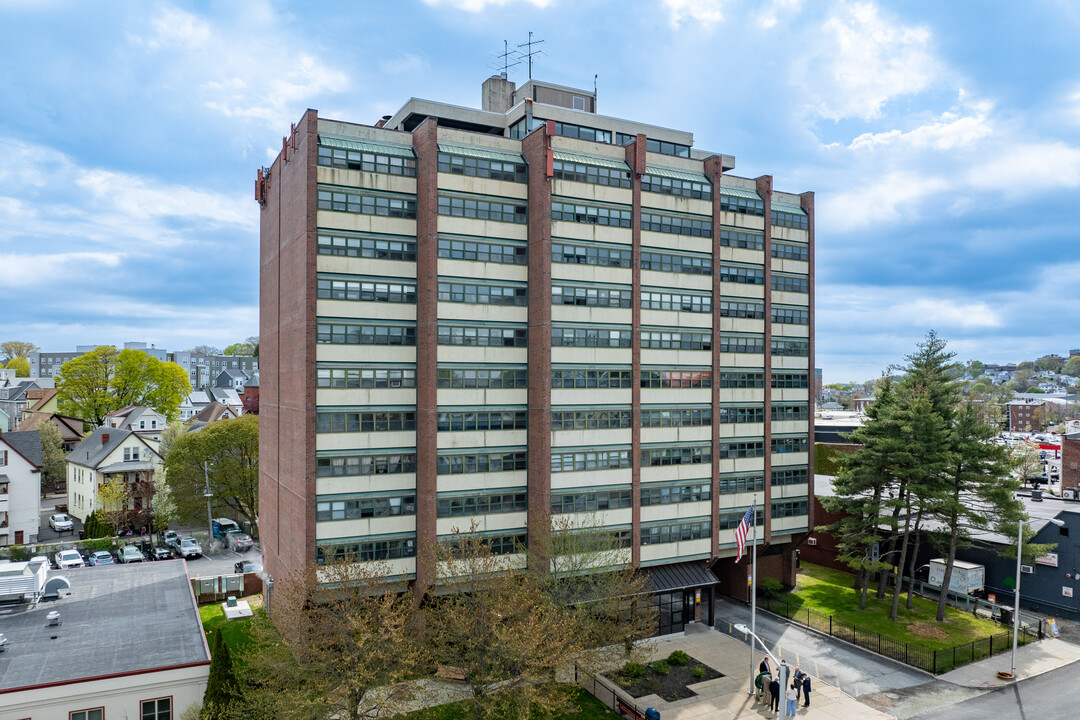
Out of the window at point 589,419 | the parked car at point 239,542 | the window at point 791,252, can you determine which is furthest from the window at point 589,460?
the parked car at point 239,542

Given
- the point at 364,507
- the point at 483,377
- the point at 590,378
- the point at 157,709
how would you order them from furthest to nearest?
the point at 590,378
the point at 483,377
the point at 364,507
the point at 157,709

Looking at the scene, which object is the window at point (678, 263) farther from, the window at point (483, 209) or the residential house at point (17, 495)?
the residential house at point (17, 495)

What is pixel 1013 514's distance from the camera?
39.9 m

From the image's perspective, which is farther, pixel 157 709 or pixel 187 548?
pixel 187 548

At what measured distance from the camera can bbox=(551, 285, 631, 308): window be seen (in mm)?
40344

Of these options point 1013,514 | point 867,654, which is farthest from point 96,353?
point 1013,514

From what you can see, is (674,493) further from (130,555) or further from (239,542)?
(130,555)

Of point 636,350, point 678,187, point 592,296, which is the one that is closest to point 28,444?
point 592,296

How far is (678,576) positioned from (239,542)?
4552 centimetres

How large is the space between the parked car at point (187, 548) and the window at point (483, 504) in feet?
127

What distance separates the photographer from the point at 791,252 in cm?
5072

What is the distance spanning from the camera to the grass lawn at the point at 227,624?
133 ft

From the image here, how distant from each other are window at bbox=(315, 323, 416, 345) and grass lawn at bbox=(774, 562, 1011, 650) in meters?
31.9

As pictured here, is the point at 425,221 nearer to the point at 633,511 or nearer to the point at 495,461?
the point at 495,461
